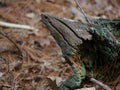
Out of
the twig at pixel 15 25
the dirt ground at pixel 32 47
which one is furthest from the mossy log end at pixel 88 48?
the twig at pixel 15 25

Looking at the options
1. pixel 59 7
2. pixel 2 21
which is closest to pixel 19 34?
pixel 2 21

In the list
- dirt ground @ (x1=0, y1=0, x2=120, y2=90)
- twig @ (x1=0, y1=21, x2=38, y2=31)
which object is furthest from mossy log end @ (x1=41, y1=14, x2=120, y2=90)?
twig @ (x1=0, y1=21, x2=38, y2=31)

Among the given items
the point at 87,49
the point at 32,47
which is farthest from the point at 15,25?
the point at 87,49

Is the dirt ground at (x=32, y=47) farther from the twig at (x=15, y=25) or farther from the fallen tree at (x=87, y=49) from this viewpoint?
the fallen tree at (x=87, y=49)

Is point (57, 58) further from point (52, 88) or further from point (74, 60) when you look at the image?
point (74, 60)

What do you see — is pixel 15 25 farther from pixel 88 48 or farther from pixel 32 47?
pixel 88 48

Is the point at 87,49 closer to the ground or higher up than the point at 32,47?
higher up
